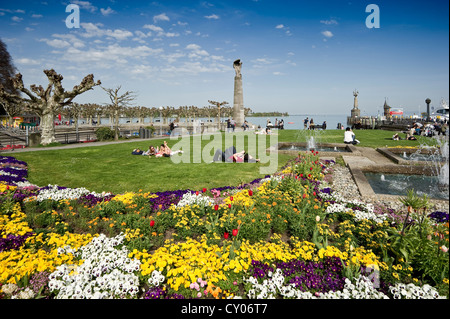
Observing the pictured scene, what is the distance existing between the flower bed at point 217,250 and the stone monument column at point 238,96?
23.8 m

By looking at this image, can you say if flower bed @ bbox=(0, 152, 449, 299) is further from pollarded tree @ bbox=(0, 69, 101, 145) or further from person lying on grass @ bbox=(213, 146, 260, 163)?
pollarded tree @ bbox=(0, 69, 101, 145)

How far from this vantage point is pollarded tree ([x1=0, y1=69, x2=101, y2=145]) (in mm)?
18406

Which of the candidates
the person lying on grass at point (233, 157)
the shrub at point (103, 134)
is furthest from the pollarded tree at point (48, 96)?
the person lying on grass at point (233, 157)

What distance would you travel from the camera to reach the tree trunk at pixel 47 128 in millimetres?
19234

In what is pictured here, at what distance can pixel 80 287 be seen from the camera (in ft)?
11.2

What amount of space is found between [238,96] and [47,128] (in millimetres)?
19332

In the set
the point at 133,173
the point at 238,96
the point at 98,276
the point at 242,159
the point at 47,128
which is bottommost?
the point at 98,276

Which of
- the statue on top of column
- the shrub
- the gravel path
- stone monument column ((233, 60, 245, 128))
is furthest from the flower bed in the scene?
the statue on top of column

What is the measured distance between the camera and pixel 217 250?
13.8 feet

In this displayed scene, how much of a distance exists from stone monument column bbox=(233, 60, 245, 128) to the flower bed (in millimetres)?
23754

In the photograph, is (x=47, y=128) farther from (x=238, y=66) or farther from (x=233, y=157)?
(x=238, y=66)

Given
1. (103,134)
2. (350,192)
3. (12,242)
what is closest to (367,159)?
(350,192)

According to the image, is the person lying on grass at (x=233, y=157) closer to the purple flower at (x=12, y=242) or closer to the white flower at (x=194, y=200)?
the white flower at (x=194, y=200)
